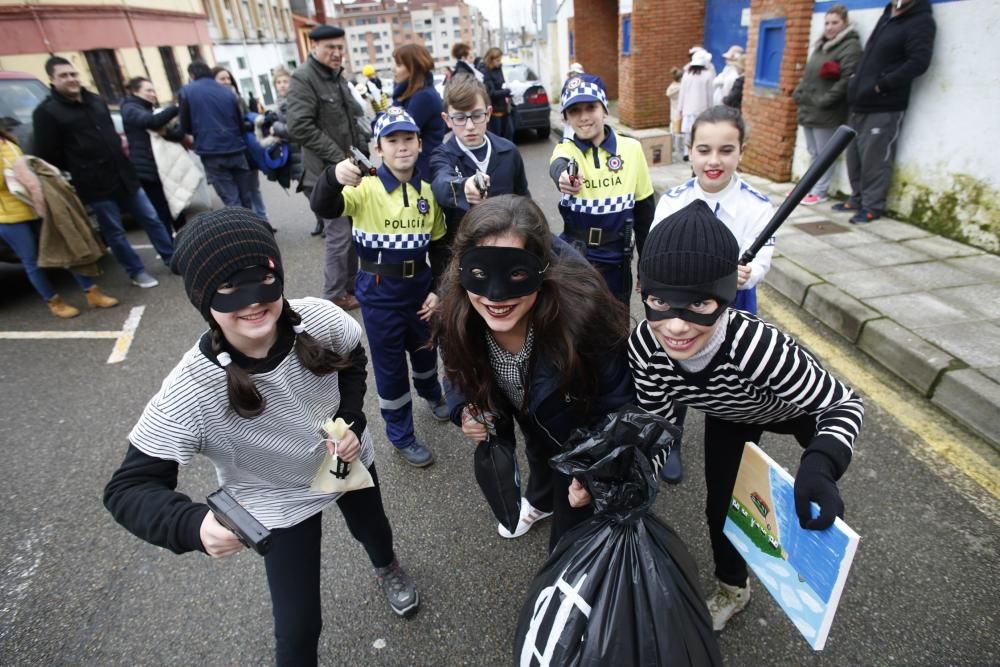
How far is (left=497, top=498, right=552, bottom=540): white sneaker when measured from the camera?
2.62m

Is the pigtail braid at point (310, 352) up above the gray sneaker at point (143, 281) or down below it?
above

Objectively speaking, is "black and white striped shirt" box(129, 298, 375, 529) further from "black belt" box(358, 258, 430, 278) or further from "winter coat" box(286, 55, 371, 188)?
"winter coat" box(286, 55, 371, 188)

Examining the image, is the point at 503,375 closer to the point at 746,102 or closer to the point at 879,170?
the point at 879,170

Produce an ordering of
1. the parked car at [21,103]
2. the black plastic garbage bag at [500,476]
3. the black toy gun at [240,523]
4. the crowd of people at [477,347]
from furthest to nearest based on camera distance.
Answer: the parked car at [21,103]
the black plastic garbage bag at [500,476]
the crowd of people at [477,347]
the black toy gun at [240,523]

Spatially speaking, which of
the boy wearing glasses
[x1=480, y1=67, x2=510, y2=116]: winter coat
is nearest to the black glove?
the boy wearing glasses

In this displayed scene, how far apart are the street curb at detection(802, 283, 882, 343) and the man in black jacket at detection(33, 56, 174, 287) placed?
6289mm

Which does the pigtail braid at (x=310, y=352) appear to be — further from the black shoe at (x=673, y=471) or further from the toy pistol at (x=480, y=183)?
the black shoe at (x=673, y=471)

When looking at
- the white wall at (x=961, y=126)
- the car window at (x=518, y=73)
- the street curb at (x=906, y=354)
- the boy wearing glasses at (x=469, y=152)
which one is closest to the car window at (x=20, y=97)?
the boy wearing glasses at (x=469, y=152)

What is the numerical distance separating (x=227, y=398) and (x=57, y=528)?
2.14m

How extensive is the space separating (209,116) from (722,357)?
20.7 ft

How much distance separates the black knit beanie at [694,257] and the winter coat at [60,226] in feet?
18.4

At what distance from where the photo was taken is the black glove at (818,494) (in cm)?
129

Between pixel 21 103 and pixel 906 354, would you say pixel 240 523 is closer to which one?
pixel 906 354

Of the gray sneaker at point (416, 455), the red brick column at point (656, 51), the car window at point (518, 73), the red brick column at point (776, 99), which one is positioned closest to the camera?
the gray sneaker at point (416, 455)
